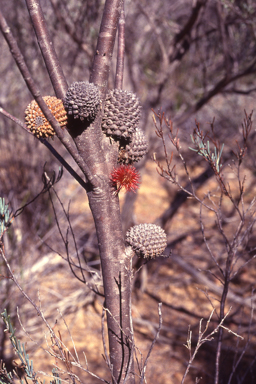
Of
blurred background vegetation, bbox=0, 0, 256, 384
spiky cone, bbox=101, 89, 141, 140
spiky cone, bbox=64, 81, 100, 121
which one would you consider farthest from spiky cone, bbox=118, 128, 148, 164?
blurred background vegetation, bbox=0, 0, 256, 384

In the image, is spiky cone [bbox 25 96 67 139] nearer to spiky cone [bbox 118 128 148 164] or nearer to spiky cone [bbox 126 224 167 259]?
spiky cone [bbox 118 128 148 164]

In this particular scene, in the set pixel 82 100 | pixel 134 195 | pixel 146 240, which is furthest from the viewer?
pixel 134 195

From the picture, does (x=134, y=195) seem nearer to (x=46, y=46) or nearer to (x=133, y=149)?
(x=133, y=149)

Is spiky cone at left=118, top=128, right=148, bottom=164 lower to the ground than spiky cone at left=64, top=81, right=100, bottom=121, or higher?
lower

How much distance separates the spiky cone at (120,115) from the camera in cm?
93

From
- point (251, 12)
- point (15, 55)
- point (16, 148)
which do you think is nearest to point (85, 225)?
point (16, 148)

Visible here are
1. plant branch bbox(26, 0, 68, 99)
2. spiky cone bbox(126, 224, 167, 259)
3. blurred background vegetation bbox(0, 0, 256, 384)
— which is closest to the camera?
plant branch bbox(26, 0, 68, 99)

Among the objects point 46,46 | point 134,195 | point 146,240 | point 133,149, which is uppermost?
point 46,46

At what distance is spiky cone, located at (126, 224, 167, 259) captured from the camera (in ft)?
3.21

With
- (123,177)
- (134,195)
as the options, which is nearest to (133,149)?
(123,177)

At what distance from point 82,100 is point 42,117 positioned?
119mm

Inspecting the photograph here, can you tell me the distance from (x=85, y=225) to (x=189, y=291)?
172cm

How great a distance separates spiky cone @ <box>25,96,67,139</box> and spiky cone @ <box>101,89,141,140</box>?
134mm

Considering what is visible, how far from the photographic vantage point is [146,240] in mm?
981
